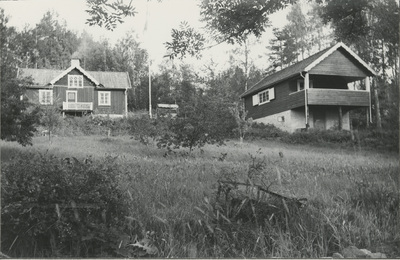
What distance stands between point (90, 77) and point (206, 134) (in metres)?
1.12

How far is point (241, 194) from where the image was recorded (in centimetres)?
208

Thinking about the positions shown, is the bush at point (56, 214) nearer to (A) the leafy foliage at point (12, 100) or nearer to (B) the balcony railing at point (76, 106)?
(A) the leafy foliage at point (12, 100)

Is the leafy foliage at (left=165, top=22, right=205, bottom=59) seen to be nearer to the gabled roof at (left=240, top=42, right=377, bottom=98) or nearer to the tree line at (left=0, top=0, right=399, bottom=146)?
the tree line at (left=0, top=0, right=399, bottom=146)

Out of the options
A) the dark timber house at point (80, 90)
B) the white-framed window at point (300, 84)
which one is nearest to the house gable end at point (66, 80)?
the dark timber house at point (80, 90)

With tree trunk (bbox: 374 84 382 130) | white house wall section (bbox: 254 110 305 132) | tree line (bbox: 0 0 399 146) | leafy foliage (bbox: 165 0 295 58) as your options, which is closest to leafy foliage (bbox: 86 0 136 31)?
tree line (bbox: 0 0 399 146)

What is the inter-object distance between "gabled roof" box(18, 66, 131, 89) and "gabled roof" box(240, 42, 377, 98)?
0.98 metres

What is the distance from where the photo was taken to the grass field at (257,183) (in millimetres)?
1816

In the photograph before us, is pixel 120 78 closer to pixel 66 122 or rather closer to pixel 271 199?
pixel 66 122

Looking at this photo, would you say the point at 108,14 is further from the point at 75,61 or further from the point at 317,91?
the point at 317,91

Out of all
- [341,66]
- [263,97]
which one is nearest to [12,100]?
[263,97]

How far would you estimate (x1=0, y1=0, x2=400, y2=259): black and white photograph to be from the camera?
173cm

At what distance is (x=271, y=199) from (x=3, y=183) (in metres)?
1.63

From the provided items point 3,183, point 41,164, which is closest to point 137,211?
point 41,164

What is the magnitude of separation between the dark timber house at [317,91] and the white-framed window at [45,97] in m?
1.47
